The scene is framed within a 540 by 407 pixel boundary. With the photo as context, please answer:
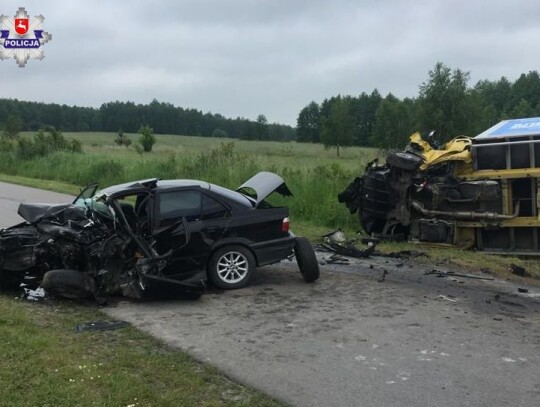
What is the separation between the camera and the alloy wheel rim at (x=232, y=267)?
7465 mm

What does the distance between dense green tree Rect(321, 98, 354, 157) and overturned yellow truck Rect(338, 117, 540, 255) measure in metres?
64.1

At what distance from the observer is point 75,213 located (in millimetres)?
7277

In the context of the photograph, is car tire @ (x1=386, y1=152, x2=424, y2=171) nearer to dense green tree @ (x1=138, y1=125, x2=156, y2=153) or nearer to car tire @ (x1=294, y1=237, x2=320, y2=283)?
car tire @ (x1=294, y1=237, x2=320, y2=283)

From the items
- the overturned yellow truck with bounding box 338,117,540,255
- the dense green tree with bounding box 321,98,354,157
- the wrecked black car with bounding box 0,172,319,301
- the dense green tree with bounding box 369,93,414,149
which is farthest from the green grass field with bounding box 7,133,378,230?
the dense green tree with bounding box 321,98,354,157

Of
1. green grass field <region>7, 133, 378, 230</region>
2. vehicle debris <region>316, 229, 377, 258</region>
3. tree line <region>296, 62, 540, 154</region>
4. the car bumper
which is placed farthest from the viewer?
tree line <region>296, 62, 540, 154</region>

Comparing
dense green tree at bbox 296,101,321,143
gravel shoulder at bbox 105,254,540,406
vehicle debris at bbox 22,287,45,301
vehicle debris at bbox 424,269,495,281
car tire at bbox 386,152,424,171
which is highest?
dense green tree at bbox 296,101,321,143

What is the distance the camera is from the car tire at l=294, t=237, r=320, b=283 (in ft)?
25.7

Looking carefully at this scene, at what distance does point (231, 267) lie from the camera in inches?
296

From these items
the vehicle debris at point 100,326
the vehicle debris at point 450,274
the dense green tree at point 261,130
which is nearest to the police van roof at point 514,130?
the vehicle debris at point 450,274

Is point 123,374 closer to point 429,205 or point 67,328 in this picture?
point 67,328

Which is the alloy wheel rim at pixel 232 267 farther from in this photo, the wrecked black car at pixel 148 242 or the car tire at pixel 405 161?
the car tire at pixel 405 161

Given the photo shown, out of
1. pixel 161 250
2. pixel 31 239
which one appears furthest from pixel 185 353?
pixel 31 239

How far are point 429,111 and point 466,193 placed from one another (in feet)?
143

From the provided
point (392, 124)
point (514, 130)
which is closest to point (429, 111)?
point (392, 124)
